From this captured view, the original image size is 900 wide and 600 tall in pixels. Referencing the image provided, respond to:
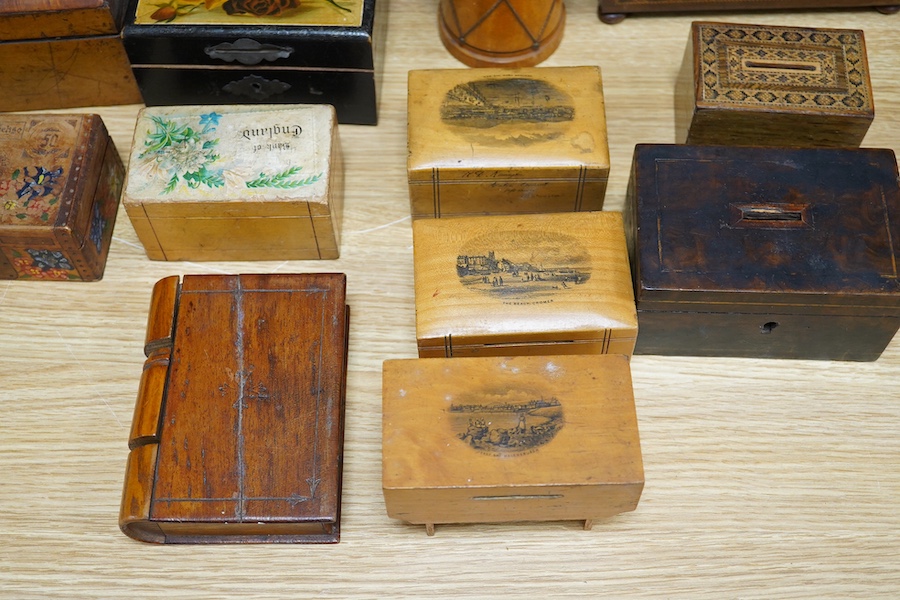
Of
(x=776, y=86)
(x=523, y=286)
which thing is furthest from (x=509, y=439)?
(x=776, y=86)

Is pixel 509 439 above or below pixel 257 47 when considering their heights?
below

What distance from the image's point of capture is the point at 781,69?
189 centimetres

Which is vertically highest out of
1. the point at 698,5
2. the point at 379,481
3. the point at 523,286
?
the point at 698,5

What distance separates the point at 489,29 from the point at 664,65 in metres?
0.38

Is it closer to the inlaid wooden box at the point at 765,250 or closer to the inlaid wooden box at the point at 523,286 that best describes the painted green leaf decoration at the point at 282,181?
the inlaid wooden box at the point at 523,286

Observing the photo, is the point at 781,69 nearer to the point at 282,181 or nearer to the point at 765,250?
the point at 765,250

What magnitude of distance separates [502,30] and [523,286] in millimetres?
585

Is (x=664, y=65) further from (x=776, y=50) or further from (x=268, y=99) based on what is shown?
(x=268, y=99)

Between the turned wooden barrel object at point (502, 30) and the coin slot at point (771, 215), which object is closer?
the coin slot at point (771, 215)

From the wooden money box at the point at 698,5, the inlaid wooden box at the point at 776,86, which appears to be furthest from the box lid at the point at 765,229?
the wooden money box at the point at 698,5

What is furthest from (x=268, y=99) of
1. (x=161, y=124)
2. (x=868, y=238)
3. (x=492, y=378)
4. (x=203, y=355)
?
(x=868, y=238)

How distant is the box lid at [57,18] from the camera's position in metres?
1.87

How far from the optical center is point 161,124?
1.87 m

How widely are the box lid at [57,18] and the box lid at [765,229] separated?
97 cm
